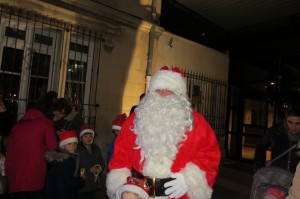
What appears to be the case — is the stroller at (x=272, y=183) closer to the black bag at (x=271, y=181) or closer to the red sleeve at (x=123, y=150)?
the black bag at (x=271, y=181)

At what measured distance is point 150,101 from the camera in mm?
2828

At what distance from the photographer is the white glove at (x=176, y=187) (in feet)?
7.89

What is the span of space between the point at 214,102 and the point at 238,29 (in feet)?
9.34

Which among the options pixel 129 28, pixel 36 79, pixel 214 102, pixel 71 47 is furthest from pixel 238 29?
pixel 36 79

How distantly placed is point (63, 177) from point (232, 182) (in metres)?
4.85

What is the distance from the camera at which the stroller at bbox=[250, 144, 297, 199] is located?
2.43 m

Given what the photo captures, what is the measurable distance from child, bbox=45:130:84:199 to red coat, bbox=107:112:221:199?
0.82m

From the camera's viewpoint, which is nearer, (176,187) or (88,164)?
(176,187)

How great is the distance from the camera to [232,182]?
6.99 meters

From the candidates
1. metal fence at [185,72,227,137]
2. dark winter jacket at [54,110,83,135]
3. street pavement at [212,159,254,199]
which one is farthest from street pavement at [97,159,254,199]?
dark winter jacket at [54,110,83,135]

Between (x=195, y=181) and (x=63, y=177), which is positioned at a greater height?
(x=195, y=181)

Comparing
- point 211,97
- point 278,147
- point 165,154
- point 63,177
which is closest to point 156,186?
point 165,154

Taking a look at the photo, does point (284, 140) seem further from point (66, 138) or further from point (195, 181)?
point (66, 138)

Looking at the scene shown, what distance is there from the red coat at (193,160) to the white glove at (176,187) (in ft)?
0.14
